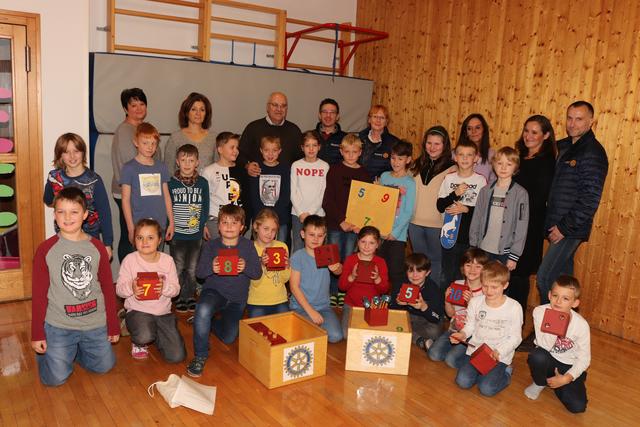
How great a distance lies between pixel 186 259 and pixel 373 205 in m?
1.63

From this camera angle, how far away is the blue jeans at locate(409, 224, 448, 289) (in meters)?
4.71

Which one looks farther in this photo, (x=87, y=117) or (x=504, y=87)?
(x=504, y=87)

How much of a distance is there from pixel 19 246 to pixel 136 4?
2.80m

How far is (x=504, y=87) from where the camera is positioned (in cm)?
557

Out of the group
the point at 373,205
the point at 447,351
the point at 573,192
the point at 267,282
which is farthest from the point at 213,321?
the point at 573,192

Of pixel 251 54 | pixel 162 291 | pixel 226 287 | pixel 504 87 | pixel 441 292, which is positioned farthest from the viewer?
pixel 251 54

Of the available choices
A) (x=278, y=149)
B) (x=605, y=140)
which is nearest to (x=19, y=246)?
(x=278, y=149)

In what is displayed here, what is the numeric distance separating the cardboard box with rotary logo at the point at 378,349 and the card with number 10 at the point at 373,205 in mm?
1124

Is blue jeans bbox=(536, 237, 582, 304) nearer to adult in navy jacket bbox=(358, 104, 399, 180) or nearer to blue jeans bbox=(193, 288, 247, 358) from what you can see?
adult in navy jacket bbox=(358, 104, 399, 180)

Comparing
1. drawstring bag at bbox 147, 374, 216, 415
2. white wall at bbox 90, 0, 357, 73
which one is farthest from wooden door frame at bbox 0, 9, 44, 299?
drawstring bag at bbox 147, 374, 216, 415

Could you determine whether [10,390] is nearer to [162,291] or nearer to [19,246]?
[162,291]

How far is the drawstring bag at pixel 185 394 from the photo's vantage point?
316 cm

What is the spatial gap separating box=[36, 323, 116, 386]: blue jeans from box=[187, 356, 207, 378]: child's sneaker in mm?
498

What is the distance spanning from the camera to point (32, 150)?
4.67 metres
